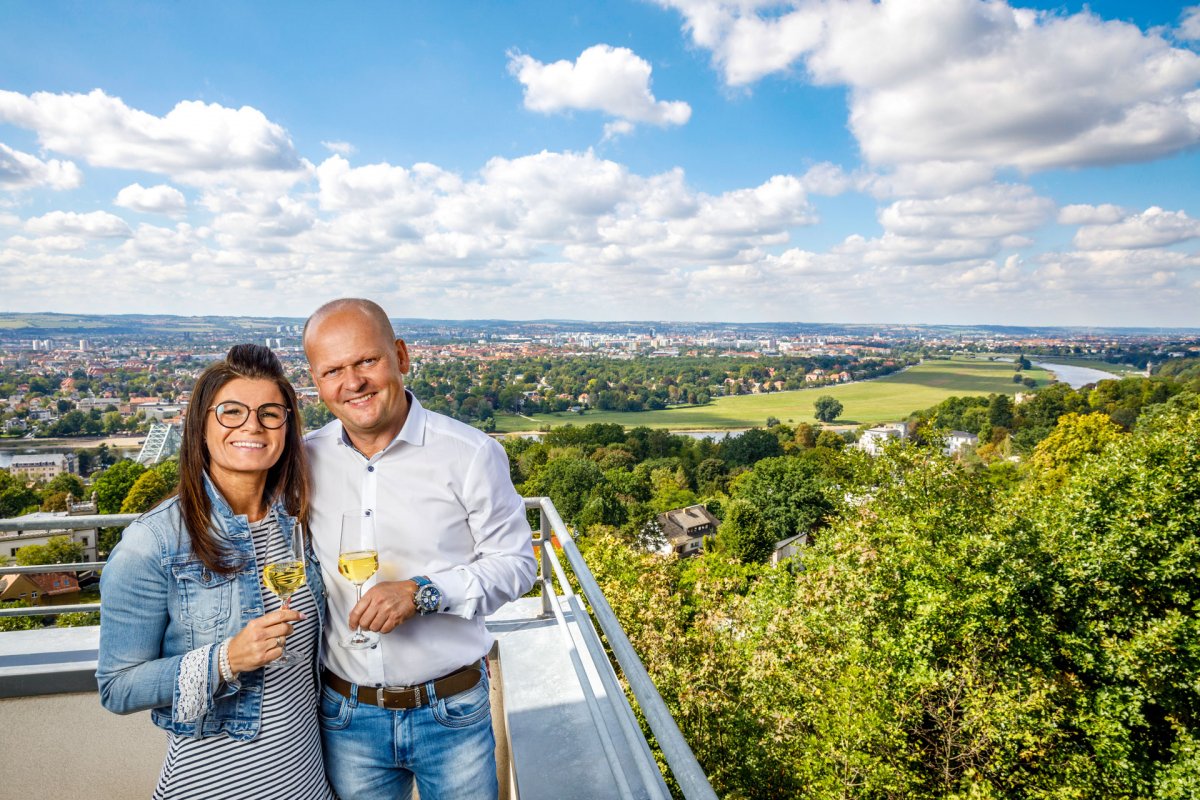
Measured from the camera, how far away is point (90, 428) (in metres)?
48.7

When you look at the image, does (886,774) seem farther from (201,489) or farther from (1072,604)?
(201,489)

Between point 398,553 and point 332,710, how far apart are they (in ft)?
1.37

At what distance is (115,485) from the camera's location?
35.9 meters

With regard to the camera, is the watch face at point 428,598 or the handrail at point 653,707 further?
the watch face at point 428,598

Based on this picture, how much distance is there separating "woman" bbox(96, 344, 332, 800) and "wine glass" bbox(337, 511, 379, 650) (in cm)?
9

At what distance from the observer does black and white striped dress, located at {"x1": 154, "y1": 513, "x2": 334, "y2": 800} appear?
4.55ft

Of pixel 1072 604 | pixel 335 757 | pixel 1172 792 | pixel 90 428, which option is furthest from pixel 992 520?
pixel 90 428

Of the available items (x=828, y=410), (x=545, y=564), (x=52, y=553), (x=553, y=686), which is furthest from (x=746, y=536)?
(x=828, y=410)

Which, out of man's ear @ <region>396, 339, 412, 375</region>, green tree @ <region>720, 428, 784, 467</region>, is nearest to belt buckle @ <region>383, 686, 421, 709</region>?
man's ear @ <region>396, 339, 412, 375</region>

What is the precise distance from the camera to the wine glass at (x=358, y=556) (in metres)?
1.50

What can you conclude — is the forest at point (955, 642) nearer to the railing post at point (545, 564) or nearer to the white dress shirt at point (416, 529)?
the railing post at point (545, 564)

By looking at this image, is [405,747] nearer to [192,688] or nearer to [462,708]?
[462,708]

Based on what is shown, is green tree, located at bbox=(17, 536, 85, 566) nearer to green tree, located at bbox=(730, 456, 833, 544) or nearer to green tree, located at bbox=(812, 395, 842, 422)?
green tree, located at bbox=(730, 456, 833, 544)

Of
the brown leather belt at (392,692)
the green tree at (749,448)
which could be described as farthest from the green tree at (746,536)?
the brown leather belt at (392,692)
